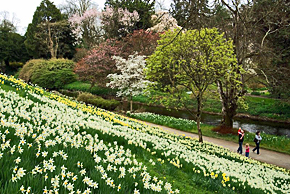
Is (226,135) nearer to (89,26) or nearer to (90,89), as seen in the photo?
(90,89)

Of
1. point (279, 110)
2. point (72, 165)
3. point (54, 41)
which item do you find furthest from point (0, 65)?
point (72, 165)

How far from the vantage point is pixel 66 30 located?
5500 cm

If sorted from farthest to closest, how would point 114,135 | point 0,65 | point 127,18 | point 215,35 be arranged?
point 0,65 < point 127,18 < point 215,35 < point 114,135

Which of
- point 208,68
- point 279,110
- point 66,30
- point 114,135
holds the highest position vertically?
point 66,30

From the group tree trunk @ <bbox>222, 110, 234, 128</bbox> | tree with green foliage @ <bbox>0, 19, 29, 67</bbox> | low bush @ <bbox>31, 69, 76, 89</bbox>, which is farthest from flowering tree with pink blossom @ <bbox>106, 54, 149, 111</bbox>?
tree with green foliage @ <bbox>0, 19, 29, 67</bbox>

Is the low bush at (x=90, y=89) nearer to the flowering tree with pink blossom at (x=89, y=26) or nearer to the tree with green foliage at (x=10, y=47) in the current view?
the flowering tree with pink blossom at (x=89, y=26)

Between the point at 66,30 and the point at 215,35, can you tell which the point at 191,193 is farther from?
the point at 66,30

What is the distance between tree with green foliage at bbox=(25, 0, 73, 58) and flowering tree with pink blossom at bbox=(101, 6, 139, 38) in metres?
17.7

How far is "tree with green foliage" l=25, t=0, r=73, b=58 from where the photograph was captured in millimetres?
53406

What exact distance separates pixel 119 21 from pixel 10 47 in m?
40.7

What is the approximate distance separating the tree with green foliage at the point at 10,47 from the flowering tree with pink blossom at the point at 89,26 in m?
22.8

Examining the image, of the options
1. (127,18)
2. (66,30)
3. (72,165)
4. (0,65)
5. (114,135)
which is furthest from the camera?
(0,65)

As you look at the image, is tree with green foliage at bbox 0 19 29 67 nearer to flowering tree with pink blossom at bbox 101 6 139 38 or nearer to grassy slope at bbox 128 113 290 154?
flowering tree with pink blossom at bbox 101 6 139 38

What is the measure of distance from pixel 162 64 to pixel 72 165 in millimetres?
11889
